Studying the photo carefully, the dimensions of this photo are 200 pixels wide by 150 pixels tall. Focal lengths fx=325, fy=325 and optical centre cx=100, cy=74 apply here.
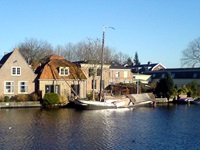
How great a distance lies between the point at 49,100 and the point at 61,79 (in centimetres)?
663

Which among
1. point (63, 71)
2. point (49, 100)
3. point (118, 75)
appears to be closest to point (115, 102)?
point (49, 100)

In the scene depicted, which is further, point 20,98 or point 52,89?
point 52,89

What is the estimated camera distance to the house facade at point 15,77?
52250 millimetres

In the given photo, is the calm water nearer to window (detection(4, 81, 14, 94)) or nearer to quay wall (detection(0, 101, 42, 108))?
quay wall (detection(0, 101, 42, 108))

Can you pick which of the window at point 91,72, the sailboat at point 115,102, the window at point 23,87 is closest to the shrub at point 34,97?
the window at point 23,87

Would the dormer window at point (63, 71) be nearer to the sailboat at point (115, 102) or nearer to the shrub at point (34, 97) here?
the shrub at point (34, 97)

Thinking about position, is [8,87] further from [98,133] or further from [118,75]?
[118,75]

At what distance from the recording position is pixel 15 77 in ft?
174

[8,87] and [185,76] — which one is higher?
[185,76]

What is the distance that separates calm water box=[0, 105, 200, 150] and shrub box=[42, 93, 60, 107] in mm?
11577

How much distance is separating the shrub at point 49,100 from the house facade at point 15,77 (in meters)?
4.89

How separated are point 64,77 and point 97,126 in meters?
25.6

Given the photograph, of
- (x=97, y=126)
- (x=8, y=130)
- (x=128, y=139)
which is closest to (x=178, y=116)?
(x=97, y=126)

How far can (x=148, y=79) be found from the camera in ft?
290
